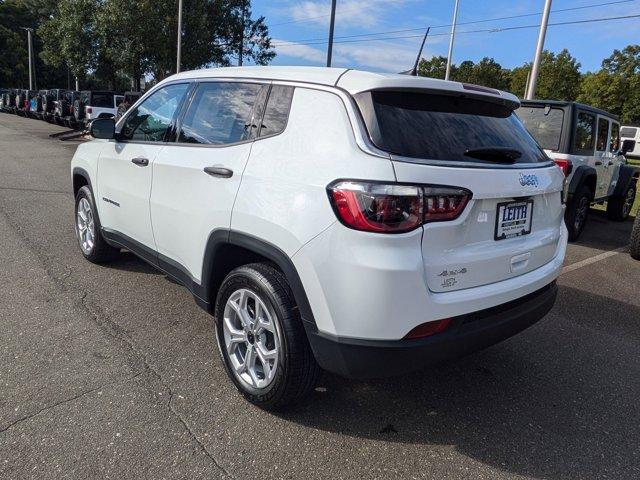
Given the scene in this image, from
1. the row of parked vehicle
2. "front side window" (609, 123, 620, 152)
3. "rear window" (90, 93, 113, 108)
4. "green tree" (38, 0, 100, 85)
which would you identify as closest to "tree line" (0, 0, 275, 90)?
"green tree" (38, 0, 100, 85)

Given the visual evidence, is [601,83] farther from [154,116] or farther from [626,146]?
[154,116]

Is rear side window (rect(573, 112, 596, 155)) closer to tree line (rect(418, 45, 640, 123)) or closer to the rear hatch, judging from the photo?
the rear hatch

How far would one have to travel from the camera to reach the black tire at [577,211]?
704cm

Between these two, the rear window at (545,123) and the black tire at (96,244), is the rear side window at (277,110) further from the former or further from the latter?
the rear window at (545,123)

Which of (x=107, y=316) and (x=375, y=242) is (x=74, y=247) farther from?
(x=375, y=242)

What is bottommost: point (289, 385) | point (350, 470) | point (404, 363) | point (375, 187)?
point (350, 470)

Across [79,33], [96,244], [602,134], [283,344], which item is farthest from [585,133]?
[79,33]

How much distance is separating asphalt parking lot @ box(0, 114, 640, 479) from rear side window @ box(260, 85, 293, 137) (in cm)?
152

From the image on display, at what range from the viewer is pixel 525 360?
3.48m

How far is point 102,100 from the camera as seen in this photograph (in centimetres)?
2139

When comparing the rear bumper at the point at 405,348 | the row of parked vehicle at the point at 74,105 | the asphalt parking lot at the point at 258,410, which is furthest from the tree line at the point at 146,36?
the rear bumper at the point at 405,348

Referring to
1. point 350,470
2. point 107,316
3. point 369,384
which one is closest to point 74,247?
point 107,316

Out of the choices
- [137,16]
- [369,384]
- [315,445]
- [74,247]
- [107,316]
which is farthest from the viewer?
[137,16]

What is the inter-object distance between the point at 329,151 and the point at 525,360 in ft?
7.29
